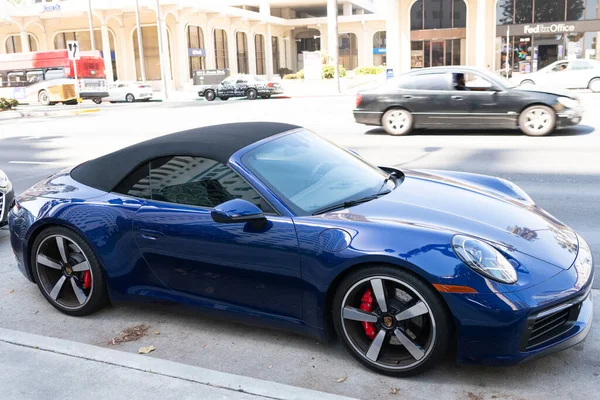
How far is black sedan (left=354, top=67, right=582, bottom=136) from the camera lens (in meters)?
12.6

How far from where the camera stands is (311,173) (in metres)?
4.06

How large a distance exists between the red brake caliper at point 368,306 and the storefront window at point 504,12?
1543 inches

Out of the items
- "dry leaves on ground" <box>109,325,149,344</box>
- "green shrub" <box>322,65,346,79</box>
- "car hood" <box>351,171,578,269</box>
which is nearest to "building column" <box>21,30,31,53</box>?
"green shrub" <box>322,65,346,79</box>

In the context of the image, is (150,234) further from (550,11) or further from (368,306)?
(550,11)

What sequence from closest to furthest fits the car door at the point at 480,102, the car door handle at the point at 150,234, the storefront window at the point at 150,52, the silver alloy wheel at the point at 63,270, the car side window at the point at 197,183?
the car side window at the point at 197,183, the car door handle at the point at 150,234, the silver alloy wheel at the point at 63,270, the car door at the point at 480,102, the storefront window at the point at 150,52

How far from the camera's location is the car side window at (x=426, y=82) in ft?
42.9

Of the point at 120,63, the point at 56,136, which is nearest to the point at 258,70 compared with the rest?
the point at 120,63

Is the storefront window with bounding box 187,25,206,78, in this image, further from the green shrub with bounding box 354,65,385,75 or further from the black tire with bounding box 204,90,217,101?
the black tire with bounding box 204,90,217,101

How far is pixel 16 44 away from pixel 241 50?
21800 mm

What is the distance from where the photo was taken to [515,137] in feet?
42.3

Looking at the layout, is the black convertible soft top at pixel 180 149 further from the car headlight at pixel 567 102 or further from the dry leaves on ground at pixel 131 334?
the car headlight at pixel 567 102

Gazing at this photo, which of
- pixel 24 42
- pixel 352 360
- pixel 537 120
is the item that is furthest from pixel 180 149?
pixel 24 42

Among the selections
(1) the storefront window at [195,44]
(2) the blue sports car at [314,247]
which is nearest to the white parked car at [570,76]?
(2) the blue sports car at [314,247]

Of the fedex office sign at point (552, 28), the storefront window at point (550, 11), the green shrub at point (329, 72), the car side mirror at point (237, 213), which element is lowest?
the car side mirror at point (237, 213)
